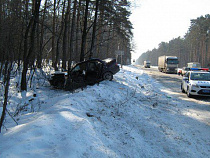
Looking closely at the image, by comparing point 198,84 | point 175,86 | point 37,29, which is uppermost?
point 37,29

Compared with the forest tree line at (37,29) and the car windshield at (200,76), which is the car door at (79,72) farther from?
the car windshield at (200,76)

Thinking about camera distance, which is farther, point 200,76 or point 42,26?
point 42,26

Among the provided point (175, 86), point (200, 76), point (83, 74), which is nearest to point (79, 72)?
point (83, 74)

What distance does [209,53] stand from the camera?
59.5m

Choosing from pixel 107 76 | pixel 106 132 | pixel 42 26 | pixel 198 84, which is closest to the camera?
pixel 106 132

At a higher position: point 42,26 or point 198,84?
point 42,26

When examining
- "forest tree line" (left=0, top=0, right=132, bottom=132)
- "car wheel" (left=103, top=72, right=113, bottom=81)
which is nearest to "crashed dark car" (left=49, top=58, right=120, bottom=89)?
"car wheel" (left=103, top=72, right=113, bottom=81)

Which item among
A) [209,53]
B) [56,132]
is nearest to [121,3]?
[56,132]

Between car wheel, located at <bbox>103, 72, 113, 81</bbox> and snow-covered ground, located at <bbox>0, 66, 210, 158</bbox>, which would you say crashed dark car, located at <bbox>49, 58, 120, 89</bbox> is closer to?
car wheel, located at <bbox>103, 72, 113, 81</bbox>

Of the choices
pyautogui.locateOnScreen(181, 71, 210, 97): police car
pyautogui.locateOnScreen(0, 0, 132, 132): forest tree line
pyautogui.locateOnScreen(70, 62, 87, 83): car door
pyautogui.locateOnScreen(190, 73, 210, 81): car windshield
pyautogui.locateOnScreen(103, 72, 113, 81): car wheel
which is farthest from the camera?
pyautogui.locateOnScreen(103, 72, 113, 81): car wheel

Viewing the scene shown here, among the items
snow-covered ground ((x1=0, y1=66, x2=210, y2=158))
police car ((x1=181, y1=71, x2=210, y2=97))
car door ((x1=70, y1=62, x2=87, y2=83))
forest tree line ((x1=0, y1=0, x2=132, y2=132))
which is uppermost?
forest tree line ((x1=0, y1=0, x2=132, y2=132))

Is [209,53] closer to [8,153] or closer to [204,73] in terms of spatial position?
[204,73]

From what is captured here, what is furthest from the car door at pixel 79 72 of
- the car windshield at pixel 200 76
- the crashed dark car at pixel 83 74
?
the car windshield at pixel 200 76

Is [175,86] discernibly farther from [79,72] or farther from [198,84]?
[79,72]
